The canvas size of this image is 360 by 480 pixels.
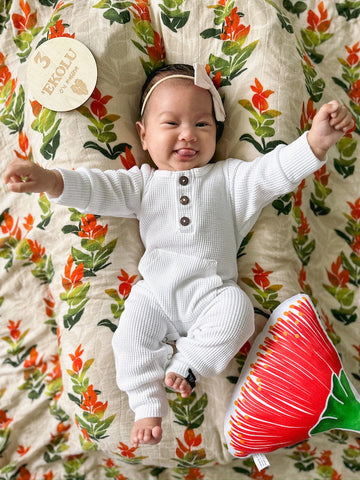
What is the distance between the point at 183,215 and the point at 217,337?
296 mm

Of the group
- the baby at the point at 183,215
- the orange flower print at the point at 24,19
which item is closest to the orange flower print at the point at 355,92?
the baby at the point at 183,215

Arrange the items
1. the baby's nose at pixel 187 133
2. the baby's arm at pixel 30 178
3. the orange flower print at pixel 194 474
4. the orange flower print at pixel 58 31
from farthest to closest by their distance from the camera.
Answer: the orange flower print at pixel 194 474 < the orange flower print at pixel 58 31 < the baby's nose at pixel 187 133 < the baby's arm at pixel 30 178

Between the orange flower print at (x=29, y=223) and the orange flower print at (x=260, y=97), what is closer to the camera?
the orange flower print at (x=260, y=97)

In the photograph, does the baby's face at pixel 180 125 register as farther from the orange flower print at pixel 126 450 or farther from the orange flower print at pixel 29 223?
the orange flower print at pixel 126 450

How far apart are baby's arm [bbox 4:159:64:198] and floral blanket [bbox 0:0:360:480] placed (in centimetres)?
16

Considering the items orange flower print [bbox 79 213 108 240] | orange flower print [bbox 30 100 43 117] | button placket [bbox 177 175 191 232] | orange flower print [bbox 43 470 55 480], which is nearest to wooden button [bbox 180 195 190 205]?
button placket [bbox 177 175 191 232]

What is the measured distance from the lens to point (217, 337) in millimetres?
1062

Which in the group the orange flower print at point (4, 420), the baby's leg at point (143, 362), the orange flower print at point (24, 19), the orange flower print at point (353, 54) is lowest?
the orange flower print at point (4, 420)

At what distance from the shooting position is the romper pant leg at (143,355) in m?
1.09

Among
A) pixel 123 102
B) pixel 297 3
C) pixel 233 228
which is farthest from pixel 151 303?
pixel 297 3

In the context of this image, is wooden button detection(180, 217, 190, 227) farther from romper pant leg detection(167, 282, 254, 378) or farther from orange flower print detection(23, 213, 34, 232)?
orange flower print detection(23, 213, 34, 232)

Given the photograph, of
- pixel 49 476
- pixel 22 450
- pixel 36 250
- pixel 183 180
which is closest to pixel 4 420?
pixel 22 450

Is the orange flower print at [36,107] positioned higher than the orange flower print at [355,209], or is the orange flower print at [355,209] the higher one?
the orange flower print at [36,107]

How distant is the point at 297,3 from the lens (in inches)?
55.7
